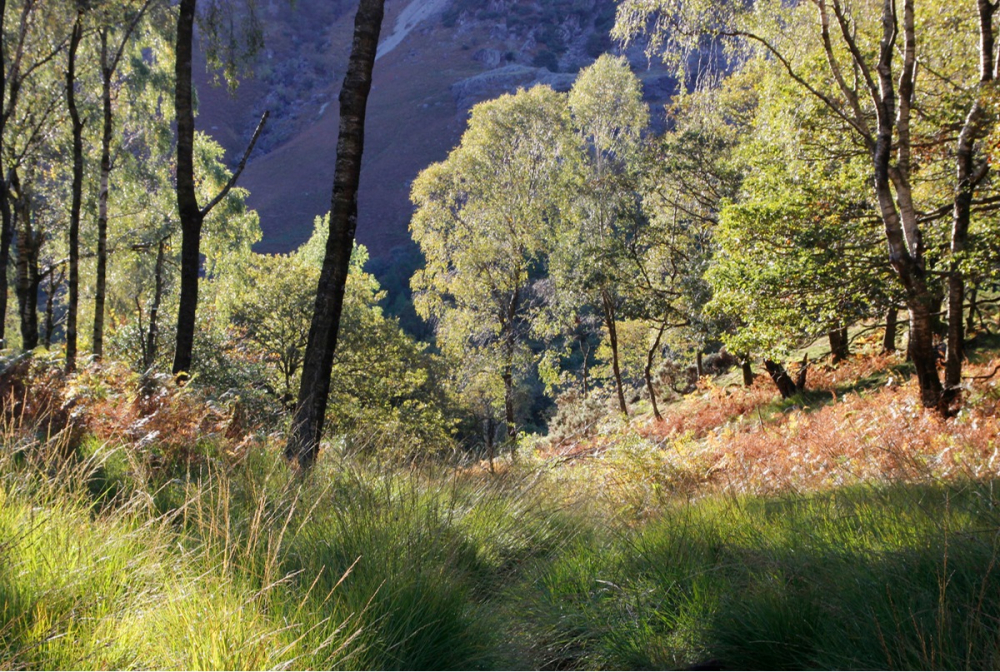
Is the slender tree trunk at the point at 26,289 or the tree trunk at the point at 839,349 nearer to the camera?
the tree trunk at the point at 839,349

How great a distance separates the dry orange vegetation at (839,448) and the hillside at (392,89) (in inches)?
3358

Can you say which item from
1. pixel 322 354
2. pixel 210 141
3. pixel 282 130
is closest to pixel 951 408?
pixel 322 354

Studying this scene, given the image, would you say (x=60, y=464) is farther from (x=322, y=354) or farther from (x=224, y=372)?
(x=224, y=372)

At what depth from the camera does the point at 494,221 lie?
66.0 ft

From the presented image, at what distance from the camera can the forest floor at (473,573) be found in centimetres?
204

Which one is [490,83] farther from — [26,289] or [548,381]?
[26,289]

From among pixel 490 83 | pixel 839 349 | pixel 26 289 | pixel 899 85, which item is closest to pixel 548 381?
pixel 839 349

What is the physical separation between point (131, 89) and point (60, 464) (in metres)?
15.7

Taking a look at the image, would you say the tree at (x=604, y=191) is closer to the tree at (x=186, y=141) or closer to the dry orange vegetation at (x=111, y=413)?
the tree at (x=186, y=141)

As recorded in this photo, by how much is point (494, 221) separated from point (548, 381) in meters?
5.37

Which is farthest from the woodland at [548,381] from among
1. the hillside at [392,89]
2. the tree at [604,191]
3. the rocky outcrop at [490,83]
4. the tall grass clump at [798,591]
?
the rocky outcrop at [490,83]

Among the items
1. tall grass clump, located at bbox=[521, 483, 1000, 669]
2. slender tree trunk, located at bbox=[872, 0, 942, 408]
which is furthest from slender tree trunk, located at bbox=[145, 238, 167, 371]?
tall grass clump, located at bbox=[521, 483, 1000, 669]

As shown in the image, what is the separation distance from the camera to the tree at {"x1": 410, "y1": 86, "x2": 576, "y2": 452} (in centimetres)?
2034

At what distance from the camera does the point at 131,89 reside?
623 inches
